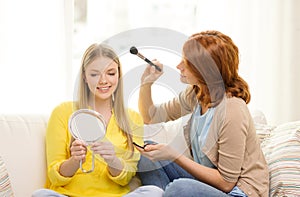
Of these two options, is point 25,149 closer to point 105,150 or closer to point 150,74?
point 105,150

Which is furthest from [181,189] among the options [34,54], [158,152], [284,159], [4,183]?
[34,54]

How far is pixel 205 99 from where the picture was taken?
6.28 feet

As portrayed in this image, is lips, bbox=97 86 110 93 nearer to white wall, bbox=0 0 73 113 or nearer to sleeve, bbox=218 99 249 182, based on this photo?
sleeve, bbox=218 99 249 182

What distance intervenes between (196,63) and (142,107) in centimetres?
24

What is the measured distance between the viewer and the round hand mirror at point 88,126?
1722 mm

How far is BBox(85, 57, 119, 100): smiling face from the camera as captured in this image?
5.66 feet

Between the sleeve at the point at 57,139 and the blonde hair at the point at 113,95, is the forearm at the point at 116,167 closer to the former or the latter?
the blonde hair at the point at 113,95

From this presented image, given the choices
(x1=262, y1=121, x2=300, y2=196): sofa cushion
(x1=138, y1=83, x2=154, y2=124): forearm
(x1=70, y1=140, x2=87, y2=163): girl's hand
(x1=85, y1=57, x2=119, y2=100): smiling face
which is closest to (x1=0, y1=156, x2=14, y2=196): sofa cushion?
(x1=70, y1=140, x2=87, y2=163): girl's hand

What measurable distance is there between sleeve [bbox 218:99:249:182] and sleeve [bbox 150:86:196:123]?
0.60ft

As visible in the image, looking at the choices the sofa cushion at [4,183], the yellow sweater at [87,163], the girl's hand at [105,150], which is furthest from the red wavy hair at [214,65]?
the sofa cushion at [4,183]

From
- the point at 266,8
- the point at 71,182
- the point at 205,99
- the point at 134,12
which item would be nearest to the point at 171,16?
the point at 134,12

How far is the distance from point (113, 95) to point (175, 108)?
0.81 ft

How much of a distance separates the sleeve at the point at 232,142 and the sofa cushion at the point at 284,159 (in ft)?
0.61

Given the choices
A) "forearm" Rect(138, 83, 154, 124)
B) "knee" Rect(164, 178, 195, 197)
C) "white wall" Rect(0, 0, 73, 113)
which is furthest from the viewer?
"white wall" Rect(0, 0, 73, 113)
